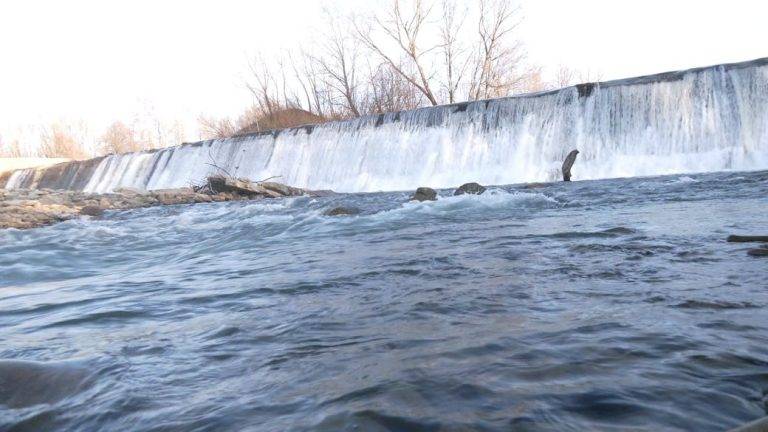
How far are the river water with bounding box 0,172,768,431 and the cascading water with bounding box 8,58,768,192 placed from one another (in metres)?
7.65

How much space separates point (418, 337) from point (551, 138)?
12.4 meters

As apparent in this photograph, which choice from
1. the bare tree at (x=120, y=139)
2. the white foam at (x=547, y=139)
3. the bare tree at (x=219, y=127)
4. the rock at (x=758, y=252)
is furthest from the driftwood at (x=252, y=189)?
the bare tree at (x=120, y=139)

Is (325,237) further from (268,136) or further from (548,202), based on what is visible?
(268,136)

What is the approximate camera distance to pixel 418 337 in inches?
80.7

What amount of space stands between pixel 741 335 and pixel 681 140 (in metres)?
11.6

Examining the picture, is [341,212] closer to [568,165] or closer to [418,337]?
[568,165]

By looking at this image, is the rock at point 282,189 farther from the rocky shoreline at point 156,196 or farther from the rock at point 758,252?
the rock at point 758,252

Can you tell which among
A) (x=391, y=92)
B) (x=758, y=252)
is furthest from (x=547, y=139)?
(x=391, y=92)

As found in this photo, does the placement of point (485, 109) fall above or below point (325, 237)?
above

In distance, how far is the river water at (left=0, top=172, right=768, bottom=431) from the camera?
143cm

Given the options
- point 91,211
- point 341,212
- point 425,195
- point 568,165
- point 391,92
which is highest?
point 391,92

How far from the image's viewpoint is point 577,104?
44.2 feet

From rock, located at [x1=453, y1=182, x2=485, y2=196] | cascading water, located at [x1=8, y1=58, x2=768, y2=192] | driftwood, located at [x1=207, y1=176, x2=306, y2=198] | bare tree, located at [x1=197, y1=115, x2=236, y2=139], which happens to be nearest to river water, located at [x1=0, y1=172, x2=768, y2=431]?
rock, located at [x1=453, y1=182, x2=485, y2=196]

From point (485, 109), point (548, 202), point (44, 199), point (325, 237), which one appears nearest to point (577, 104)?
point (485, 109)
